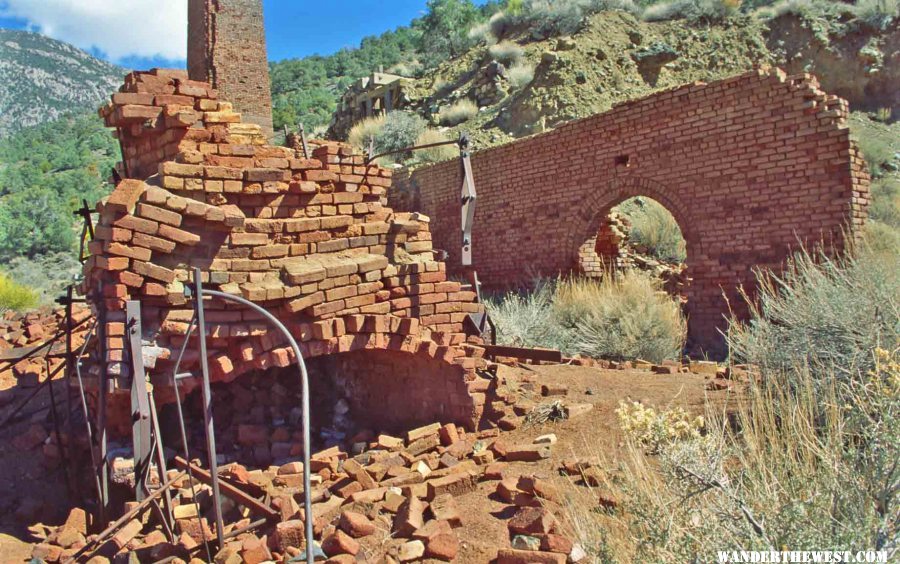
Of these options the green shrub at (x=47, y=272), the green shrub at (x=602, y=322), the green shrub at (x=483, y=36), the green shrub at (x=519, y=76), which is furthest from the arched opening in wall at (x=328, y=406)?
the green shrub at (x=483, y=36)

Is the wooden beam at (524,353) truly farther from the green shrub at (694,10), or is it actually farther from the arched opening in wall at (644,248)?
the green shrub at (694,10)

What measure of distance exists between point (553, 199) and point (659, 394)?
6.15 m

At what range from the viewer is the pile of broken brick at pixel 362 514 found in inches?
126

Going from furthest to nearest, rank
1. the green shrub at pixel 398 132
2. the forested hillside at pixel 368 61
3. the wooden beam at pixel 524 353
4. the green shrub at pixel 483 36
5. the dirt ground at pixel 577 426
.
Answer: the forested hillside at pixel 368 61 < the green shrub at pixel 483 36 < the green shrub at pixel 398 132 < the wooden beam at pixel 524 353 < the dirt ground at pixel 577 426

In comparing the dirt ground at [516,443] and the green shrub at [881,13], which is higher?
the green shrub at [881,13]

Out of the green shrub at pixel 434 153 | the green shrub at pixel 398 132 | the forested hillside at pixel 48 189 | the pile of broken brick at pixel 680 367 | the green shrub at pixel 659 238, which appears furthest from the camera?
the forested hillside at pixel 48 189

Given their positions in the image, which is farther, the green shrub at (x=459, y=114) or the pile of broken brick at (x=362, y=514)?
the green shrub at (x=459, y=114)

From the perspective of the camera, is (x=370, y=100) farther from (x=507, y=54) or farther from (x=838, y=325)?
(x=838, y=325)

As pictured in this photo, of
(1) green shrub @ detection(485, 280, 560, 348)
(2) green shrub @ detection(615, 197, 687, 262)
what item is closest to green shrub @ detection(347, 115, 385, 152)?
(2) green shrub @ detection(615, 197, 687, 262)

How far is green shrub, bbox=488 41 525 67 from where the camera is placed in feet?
75.6

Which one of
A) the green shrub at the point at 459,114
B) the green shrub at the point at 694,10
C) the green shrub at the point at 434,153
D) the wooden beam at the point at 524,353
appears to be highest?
the green shrub at the point at 694,10

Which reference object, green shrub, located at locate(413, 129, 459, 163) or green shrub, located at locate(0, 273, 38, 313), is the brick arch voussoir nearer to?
green shrub, located at locate(413, 129, 459, 163)

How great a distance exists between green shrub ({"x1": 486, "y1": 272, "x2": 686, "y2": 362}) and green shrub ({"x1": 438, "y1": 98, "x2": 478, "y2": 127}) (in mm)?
12553

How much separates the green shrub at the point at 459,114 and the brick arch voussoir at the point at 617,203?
11518 mm
